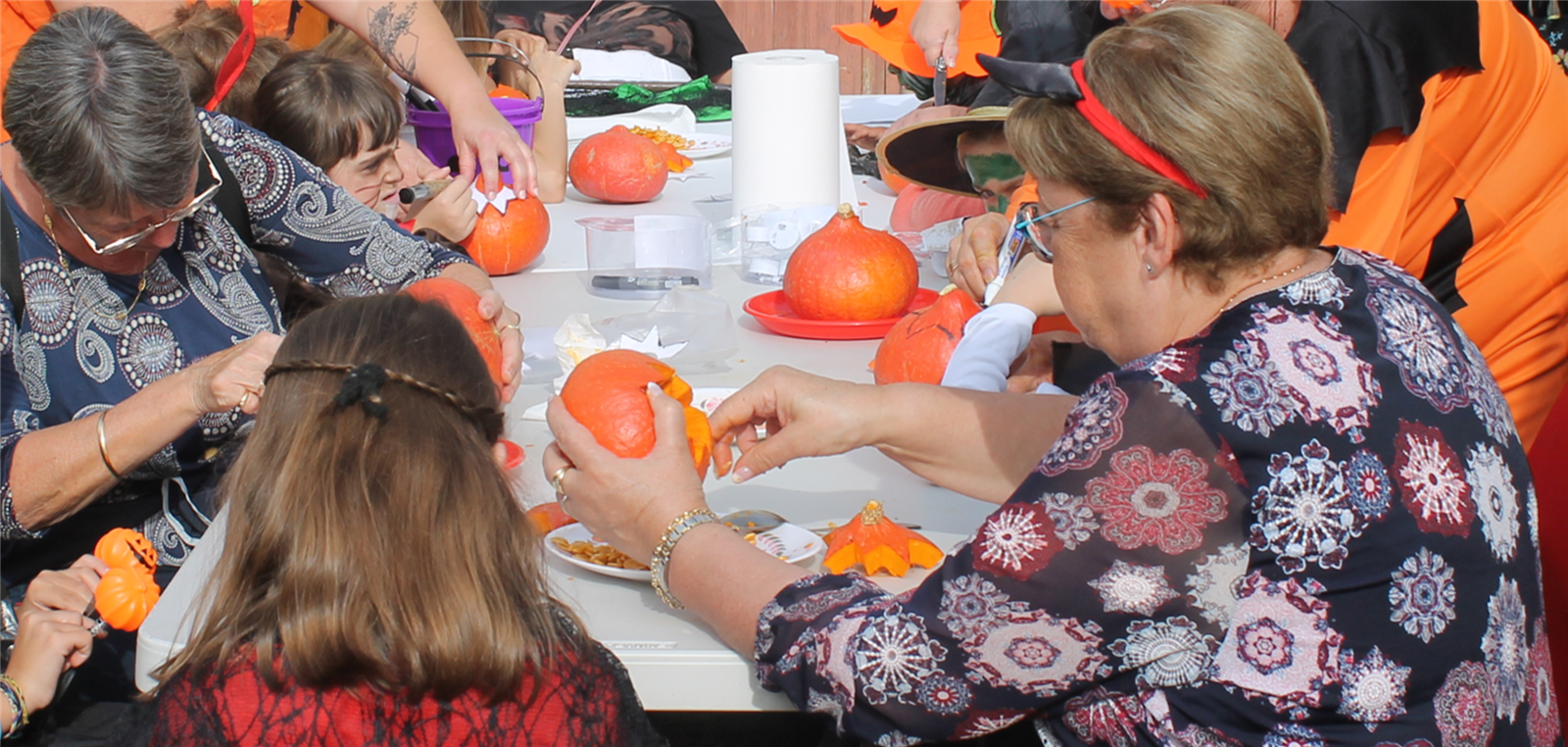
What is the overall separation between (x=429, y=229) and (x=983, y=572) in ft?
7.32

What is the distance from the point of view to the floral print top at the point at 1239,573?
1.33m

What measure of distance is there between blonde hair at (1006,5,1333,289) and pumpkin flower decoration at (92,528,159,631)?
4.50ft

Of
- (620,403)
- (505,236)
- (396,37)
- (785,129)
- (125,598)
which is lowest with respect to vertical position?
(125,598)

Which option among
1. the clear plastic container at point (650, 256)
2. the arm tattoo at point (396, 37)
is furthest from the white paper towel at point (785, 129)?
the arm tattoo at point (396, 37)

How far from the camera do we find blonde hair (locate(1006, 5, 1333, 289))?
1415 millimetres

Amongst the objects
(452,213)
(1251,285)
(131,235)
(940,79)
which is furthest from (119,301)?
(940,79)

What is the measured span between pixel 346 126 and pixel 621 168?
1000mm

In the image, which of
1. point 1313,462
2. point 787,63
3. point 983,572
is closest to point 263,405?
point 983,572

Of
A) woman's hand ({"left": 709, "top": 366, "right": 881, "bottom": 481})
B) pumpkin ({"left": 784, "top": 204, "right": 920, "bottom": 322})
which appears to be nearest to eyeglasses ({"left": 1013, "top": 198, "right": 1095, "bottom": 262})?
woman's hand ({"left": 709, "top": 366, "right": 881, "bottom": 481})

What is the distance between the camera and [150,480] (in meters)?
2.39

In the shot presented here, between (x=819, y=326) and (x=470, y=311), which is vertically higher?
(x=470, y=311)

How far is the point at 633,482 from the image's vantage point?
5.53 ft

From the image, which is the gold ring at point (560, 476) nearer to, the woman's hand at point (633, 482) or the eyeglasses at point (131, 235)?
the woman's hand at point (633, 482)

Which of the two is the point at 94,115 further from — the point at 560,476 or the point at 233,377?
the point at 560,476
